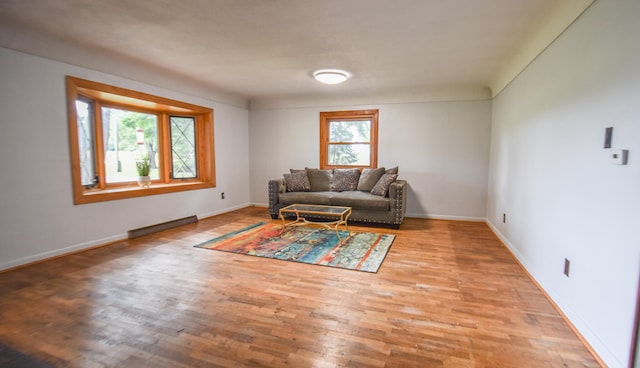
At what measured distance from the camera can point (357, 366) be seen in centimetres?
152

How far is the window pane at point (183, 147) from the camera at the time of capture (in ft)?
16.9

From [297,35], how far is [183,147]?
11.2ft

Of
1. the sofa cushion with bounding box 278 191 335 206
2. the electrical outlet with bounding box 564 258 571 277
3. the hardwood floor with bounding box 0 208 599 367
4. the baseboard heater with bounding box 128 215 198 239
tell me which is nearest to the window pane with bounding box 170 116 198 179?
the baseboard heater with bounding box 128 215 198 239

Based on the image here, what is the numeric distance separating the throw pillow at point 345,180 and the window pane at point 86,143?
11.8ft

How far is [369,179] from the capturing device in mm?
5039

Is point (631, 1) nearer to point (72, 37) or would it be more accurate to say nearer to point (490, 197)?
point (490, 197)

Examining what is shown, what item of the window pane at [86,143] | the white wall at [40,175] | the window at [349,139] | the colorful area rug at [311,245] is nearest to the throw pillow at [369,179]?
the window at [349,139]

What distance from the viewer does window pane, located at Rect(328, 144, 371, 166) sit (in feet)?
18.6

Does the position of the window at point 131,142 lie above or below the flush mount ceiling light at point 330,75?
below

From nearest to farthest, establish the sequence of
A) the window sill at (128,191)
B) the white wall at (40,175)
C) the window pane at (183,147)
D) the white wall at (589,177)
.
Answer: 1. the white wall at (589,177)
2. the white wall at (40,175)
3. the window sill at (128,191)
4. the window pane at (183,147)

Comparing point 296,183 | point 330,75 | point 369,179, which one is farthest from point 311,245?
point 330,75

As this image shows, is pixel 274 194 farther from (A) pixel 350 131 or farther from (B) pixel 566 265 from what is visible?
(B) pixel 566 265

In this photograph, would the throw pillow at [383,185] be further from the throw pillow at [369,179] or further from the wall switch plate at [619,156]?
the wall switch plate at [619,156]

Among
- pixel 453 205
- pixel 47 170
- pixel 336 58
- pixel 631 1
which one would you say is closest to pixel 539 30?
pixel 631 1
